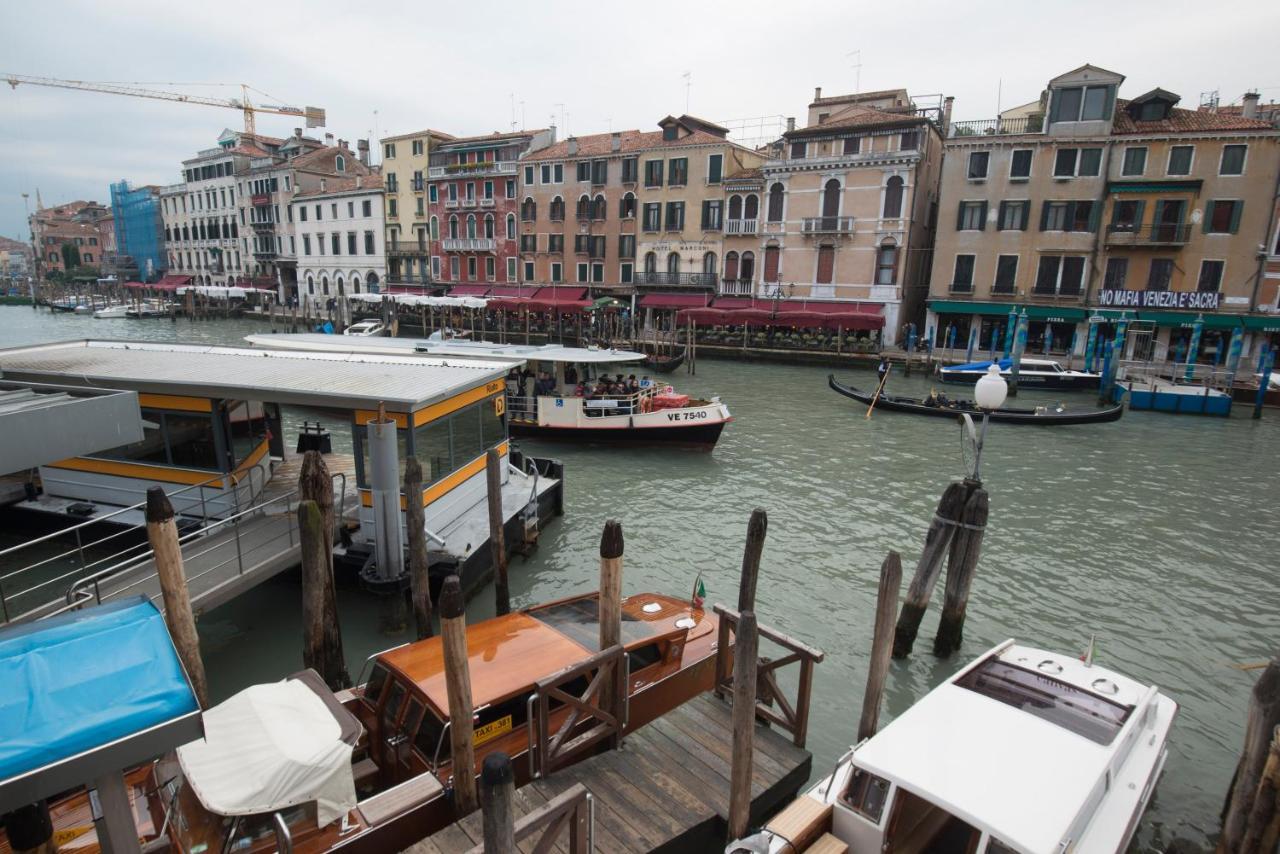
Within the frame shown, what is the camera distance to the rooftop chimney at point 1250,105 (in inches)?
1268

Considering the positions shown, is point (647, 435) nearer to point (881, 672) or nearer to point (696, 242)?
point (881, 672)

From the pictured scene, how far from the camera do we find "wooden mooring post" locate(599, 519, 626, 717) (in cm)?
625

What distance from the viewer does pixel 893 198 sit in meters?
35.5

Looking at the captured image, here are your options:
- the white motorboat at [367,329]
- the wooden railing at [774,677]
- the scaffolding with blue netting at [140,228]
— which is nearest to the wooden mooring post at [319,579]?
the wooden railing at [774,677]

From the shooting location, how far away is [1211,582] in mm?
12000

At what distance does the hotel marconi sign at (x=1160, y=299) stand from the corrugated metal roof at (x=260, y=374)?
3244cm

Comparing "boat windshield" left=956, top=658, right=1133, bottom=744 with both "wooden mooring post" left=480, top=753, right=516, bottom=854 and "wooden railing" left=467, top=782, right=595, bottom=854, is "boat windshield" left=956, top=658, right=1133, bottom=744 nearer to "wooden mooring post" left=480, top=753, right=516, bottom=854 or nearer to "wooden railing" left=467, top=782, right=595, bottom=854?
Result: "wooden railing" left=467, top=782, right=595, bottom=854

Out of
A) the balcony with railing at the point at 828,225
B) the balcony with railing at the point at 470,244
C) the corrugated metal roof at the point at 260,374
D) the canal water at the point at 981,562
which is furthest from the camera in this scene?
the balcony with railing at the point at 470,244

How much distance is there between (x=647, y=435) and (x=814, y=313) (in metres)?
21.3

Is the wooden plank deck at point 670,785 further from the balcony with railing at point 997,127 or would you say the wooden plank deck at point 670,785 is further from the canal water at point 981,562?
the balcony with railing at point 997,127

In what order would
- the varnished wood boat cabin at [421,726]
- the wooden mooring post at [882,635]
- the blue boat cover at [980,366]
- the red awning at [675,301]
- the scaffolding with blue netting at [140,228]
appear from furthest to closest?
1. the scaffolding with blue netting at [140,228]
2. the red awning at [675,301]
3. the blue boat cover at [980,366]
4. the wooden mooring post at [882,635]
5. the varnished wood boat cabin at [421,726]

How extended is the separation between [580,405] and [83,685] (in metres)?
15.3

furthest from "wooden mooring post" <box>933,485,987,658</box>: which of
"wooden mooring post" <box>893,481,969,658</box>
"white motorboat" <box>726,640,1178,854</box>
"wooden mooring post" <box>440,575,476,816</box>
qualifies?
"wooden mooring post" <box>440,575,476,816</box>

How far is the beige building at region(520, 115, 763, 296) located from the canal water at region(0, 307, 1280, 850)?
2111 centimetres
